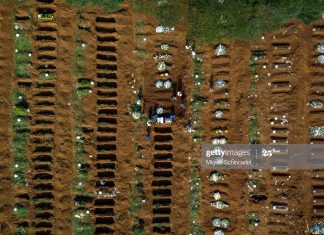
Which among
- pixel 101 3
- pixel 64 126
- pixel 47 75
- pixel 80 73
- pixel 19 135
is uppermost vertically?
pixel 101 3

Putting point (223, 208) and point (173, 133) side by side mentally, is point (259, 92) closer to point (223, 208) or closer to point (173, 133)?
point (173, 133)

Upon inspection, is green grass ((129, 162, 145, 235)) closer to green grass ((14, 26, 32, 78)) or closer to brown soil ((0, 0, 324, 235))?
brown soil ((0, 0, 324, 235))

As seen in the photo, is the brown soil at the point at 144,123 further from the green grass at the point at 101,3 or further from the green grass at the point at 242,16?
the green grass at the point at 242,16

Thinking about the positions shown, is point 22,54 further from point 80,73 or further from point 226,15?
point 226,15

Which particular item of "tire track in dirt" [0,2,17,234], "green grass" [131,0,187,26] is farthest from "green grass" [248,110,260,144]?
"tire track in dirt" [0,2,17,234]

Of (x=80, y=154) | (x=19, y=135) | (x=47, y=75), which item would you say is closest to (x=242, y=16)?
(x=47, y=75)

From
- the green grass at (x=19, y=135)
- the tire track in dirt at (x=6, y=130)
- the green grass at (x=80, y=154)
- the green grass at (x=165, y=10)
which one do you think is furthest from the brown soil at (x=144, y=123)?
the green grass at (x=165, y=10)
